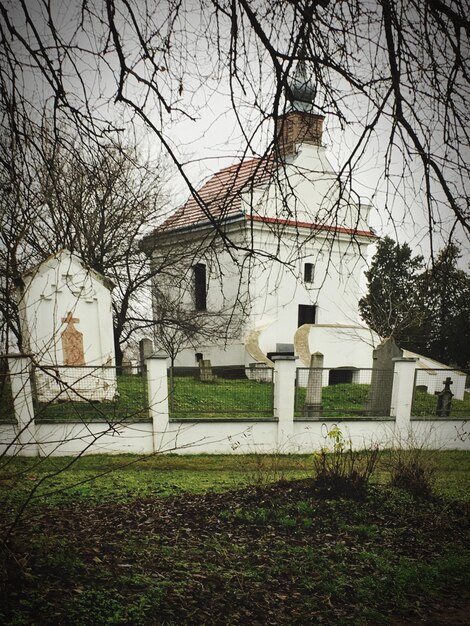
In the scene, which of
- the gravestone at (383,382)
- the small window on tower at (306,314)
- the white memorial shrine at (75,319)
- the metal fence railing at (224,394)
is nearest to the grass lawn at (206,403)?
the metal fence railing at (224,394)

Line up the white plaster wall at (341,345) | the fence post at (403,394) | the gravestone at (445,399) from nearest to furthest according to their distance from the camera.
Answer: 1. the fence post at (403,394)
2. the gravestone at (445,399)
3. the white plaster wall at (341,345)

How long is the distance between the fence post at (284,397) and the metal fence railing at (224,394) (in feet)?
0.66

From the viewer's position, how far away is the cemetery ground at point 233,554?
110 inches

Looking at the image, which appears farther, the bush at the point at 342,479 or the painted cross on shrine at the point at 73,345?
the painted cross on shrine at the point at 73,345

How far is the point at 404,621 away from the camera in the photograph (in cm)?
305

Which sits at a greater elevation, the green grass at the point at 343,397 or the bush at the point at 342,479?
the bush at the point at 342,479

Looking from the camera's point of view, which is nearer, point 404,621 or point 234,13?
point 234,13

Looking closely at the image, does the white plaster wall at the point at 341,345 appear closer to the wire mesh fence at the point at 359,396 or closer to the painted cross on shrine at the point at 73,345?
the wire mesh fence at the point at 359,396

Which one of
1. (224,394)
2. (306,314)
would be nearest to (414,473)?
(224,394)

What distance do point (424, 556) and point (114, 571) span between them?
122 inches

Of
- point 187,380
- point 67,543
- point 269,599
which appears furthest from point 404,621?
point 187,380

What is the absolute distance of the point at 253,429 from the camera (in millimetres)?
8445

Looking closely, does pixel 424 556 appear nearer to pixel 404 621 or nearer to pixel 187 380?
pixel 404 621

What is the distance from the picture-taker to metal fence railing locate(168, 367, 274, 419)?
28.1 ft
